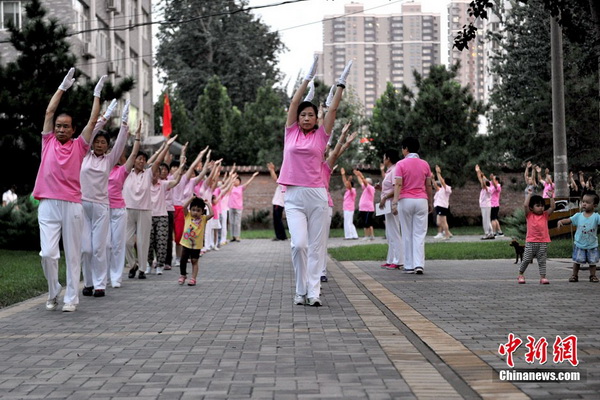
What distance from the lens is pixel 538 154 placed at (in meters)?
33.9

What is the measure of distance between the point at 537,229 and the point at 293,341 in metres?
5.89

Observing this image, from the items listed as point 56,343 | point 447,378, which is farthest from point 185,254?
point 447,378

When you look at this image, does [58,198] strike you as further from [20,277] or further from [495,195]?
[495,195]

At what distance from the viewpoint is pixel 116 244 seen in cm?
1256

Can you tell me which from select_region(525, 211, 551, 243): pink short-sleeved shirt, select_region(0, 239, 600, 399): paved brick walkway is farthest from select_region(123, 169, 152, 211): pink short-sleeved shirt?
select_region(525, 211, 551, 243): pink short-sleeved shirt

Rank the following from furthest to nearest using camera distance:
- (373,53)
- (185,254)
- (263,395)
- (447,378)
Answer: (373,53), (185,254), (447,378), (263,395)

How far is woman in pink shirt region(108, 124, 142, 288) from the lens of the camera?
12414 mm

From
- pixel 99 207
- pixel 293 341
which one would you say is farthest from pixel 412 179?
pixel 293 341

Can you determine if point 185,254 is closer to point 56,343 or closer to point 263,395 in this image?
point 56,343

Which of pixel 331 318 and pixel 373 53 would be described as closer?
pixel 331 318

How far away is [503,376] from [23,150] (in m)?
17.6

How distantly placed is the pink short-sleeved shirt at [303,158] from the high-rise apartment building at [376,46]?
383 ft

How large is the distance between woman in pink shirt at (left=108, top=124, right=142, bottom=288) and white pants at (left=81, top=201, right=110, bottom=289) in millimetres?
1155

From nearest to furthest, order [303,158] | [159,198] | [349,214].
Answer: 1. [303,158]
2. [159,198]
3. [349,214]
